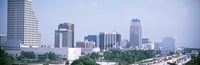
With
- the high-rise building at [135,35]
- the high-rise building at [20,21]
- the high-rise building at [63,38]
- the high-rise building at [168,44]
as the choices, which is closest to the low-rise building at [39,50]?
the high-rise building at [20,21]

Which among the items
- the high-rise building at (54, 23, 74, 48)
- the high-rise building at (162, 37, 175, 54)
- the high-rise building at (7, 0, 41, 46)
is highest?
the high-rise building at (7, 0, 41, 46)

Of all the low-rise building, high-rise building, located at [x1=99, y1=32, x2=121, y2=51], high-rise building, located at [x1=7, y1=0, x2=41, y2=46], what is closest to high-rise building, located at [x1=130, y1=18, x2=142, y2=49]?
high-rise building, located at [x1=99, y1=32, x2=121, y2=51]

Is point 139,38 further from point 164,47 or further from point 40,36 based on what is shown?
point 40,36

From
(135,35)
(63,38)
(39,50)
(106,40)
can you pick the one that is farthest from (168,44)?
(39,50)

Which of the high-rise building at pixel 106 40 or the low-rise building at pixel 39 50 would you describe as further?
the high-rise building at pixel 106 40

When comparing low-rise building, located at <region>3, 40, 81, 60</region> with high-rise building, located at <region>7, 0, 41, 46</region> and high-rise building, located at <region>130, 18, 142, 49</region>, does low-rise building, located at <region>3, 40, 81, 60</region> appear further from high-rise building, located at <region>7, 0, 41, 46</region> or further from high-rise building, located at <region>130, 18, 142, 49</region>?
high-rise building, located at <region>130, 18, 142, 49</region>

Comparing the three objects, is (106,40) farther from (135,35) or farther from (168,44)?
(135,35)

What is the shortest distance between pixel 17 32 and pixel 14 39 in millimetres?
654

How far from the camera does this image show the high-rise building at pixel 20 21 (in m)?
25.8

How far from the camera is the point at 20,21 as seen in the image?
25.8m

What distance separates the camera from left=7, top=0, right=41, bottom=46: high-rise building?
2575 centimetres

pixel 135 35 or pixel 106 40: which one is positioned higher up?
pixel 135 35

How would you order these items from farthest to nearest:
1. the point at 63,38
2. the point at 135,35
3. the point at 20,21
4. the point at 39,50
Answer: the point at 135,35
the point at 63,38
the point at 20,21
the point at 39,50

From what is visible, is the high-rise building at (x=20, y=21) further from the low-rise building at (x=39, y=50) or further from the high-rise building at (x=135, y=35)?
the high-rise building at (x=135, y=35)
